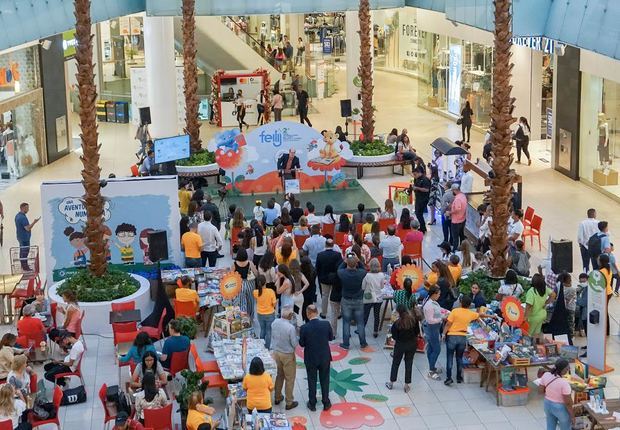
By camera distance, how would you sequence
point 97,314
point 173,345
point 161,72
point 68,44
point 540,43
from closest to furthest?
1. point 173,345
2. point 97,314
3. point 540,43
4. point 161,72
5. point 68,44

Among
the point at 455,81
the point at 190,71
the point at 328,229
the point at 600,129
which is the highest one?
the point at 190,71

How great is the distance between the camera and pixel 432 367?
16.0 metres

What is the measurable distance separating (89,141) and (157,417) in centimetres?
672

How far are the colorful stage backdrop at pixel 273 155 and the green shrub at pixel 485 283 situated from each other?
31.2ft

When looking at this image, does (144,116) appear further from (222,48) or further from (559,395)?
(559,395)

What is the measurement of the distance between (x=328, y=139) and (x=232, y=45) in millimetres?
15009

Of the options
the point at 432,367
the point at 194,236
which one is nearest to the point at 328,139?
the point at 194,236

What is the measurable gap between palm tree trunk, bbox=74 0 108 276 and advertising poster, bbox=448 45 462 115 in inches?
834

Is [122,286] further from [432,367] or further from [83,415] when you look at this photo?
[432,367]

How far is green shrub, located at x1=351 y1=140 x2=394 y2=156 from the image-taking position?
95.2 feet

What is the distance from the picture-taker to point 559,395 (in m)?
13.0

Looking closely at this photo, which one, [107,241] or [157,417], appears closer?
[157,417]

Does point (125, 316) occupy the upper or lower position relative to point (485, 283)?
lower

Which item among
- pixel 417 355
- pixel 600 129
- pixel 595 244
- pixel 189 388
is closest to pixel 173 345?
pixel 189 388
